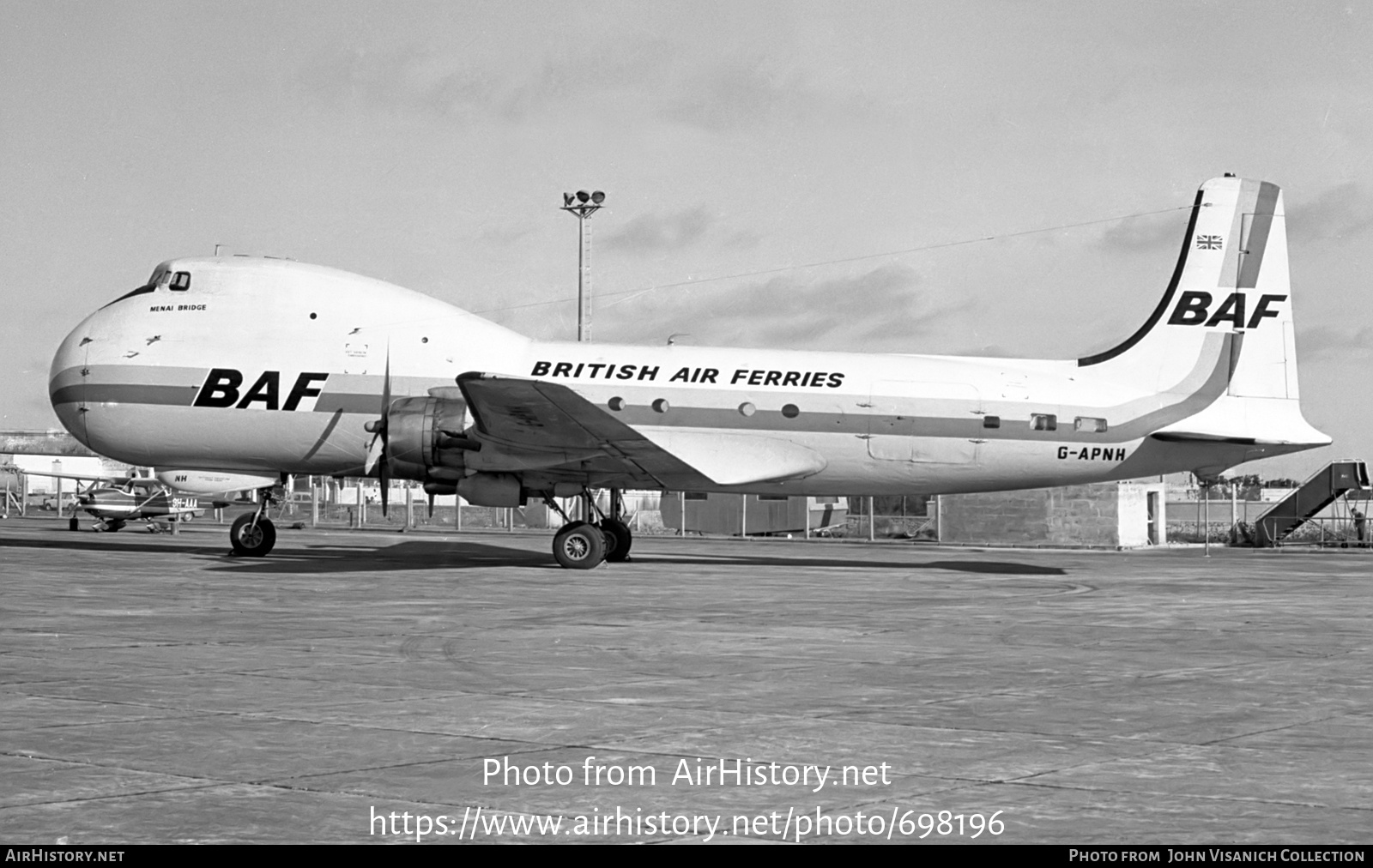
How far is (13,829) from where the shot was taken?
6359 mm

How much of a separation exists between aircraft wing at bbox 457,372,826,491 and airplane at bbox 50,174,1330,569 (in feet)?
0.21

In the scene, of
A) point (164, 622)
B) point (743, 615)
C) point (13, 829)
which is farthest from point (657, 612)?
point (13, 829)

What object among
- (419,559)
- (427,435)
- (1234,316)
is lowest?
(419,559)

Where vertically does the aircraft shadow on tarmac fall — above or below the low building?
below

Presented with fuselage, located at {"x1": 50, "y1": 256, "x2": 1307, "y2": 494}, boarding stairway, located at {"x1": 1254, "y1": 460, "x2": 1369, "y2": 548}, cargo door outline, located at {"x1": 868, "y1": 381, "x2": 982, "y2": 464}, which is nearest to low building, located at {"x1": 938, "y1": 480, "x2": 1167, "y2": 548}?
boarding stairway, located at {"x1": 1254, "y1": 460, "x2": 1369, "y2": 548}

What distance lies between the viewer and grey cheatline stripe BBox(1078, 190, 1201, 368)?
30734 mm

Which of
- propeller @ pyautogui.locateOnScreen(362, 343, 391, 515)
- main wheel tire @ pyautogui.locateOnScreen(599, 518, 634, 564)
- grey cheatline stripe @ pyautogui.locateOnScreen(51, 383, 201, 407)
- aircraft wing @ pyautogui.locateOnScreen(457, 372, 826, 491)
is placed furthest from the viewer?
main wheel tire @ pyautogui.locateOnScreen(599, 518, 634, 564)

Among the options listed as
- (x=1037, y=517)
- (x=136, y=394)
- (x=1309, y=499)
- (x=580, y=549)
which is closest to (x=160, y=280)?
(x=136, y=394)

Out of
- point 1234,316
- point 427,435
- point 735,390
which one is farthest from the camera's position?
point 1234,316

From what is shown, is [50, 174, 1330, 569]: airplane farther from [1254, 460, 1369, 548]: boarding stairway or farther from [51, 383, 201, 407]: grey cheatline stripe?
[1254, 460, 1369, 548]: boarding stairway

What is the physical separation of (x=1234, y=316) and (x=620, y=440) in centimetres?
1447

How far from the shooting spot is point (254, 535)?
31375mm

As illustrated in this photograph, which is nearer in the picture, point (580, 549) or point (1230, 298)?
point (580, 549)

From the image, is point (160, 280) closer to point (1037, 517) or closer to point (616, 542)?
point (616, 542)
